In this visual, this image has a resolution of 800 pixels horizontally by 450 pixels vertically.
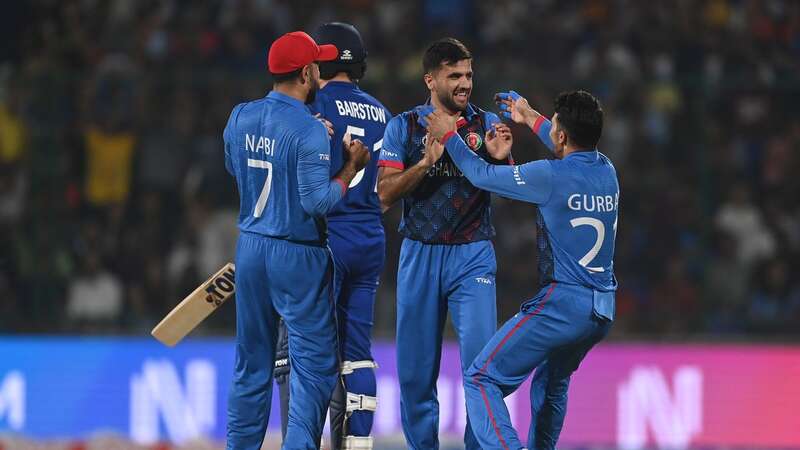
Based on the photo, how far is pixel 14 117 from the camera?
15.1 meters

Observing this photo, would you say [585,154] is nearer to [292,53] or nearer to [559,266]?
[559,266]

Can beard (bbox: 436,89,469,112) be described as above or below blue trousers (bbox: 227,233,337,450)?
above

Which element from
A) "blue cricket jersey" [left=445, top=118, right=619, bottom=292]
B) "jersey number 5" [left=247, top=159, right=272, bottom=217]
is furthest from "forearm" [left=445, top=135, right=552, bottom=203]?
"jersey number 5" [left=247, top=159, right=272, bottom=217]

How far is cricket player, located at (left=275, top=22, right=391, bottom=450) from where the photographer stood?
8461 mm

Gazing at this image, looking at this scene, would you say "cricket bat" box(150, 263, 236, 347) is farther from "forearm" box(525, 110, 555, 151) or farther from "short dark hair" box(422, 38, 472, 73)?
"forearm" box(525, 110, 555, 151)

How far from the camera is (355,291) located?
28.2 feet

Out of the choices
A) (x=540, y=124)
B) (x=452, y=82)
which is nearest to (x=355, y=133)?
(x=452, y=82)

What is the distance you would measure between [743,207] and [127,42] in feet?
25.1

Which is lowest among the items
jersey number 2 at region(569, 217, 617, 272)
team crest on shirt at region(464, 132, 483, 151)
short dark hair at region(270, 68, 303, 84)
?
jersey number 2 at region(569, 217, 617, 272)

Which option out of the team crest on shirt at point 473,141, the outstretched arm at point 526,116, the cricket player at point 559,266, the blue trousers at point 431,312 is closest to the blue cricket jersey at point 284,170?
the blue trousers at point 431,312

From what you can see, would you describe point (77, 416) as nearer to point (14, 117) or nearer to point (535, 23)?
point (14, 117)

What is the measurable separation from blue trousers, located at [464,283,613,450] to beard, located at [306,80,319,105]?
1.85 metres

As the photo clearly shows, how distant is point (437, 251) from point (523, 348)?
37.5 inches

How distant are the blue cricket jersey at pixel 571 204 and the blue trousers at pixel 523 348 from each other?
13 cm
